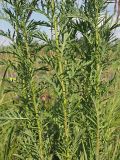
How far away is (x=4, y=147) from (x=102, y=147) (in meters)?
0.74

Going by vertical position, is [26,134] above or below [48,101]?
above

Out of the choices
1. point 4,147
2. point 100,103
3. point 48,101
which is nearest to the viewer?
point 100,103

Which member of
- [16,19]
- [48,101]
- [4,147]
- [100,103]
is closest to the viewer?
[16,19]

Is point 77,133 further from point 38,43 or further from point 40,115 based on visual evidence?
point 38,43

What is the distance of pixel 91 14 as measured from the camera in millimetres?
1489

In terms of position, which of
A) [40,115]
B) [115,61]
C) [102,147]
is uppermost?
[115,61]

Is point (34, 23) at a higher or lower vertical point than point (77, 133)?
higher

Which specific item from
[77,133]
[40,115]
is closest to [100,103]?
[77,133]

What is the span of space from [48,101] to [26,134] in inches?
59.7

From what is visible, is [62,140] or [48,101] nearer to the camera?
[62,140]

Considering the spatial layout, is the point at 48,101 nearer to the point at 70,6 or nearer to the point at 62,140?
the point at 62,140

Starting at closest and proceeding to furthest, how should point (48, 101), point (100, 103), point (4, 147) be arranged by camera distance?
1. point (100, 103)
2. point (4, 147)
3. point (48, 101)

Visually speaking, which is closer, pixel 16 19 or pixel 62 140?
pixel 16 19

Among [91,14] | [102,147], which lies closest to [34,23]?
[91,14]
